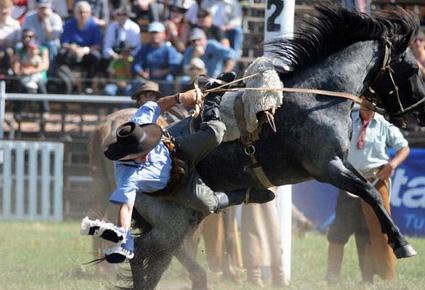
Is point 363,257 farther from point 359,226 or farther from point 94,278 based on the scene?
point 94,278

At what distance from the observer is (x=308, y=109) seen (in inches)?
316

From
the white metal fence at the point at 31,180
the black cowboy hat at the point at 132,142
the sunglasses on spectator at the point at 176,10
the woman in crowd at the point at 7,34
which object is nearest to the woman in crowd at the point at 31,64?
the woman in crowd at the point at 7,34

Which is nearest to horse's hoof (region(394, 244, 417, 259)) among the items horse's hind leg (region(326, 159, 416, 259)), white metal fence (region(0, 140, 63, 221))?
horse's hind leg (region(326, 159, 416, 259))

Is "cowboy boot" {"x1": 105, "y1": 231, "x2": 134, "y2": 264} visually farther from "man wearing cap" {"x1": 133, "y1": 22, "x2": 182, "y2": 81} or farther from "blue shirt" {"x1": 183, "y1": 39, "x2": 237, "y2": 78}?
"man wearing cap" {"x1": 133, "y1": 22, "x2": 182, "y2": 81}

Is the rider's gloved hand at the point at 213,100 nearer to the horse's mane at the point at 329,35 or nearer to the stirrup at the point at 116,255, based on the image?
the horse's mane at the point at 329,35

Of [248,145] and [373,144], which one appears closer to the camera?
[248,145]

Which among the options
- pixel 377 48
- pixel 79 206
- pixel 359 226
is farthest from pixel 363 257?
pixel 79 206

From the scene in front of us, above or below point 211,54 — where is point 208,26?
above

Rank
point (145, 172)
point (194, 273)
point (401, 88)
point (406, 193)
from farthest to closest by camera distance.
A: point (406, 193), point (194, 273), point (401, 88), point (145, 172)

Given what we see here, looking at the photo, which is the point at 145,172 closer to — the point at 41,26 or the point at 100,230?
the point at 100,230

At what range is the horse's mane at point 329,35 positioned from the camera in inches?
324

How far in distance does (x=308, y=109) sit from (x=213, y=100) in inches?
27.7

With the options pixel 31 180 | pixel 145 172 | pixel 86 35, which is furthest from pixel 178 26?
pixel 145 172

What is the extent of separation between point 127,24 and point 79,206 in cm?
314
